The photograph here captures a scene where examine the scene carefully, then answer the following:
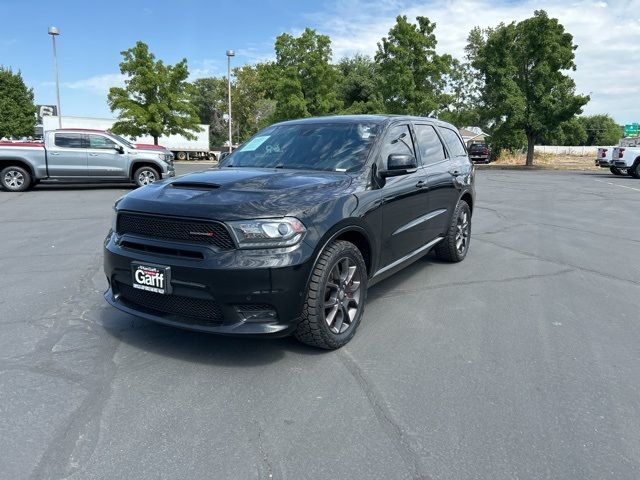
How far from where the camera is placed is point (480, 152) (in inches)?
1623

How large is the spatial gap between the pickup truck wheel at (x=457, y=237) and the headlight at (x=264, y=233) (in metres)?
3.39

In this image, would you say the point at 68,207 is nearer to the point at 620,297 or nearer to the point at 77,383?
the point at 77,383

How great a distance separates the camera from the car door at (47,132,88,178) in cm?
1440

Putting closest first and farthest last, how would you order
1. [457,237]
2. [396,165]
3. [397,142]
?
[396,165]
[397,142]
[457,237]

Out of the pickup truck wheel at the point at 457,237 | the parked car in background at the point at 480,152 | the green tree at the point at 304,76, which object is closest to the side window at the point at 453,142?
the pickup truck wheel at the point at 457,237

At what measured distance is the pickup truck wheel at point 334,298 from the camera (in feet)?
11.1

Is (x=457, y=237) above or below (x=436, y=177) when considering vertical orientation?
below

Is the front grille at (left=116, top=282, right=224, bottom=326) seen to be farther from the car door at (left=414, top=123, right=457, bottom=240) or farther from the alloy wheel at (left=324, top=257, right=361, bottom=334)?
the car door at (left=414, top=123, right=457, bottom=240)

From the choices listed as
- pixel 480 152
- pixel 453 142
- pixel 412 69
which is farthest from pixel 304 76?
pixel 453 142

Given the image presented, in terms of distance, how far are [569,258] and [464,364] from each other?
13.9 feet

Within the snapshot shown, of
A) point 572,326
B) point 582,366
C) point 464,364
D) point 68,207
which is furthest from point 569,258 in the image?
point 68,207

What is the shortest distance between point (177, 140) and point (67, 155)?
29879 millimetres

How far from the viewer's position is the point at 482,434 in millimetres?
2676

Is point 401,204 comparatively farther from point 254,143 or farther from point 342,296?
point 254,143
